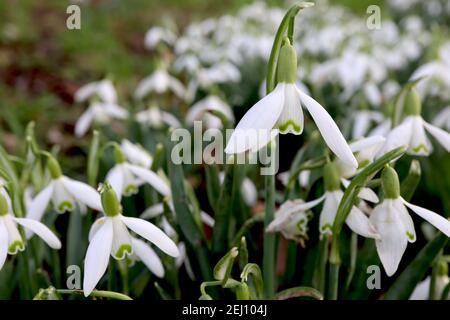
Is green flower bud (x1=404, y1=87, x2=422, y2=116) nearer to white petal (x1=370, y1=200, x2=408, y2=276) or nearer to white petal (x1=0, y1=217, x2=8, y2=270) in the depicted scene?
white petal (x1=370, y1=200, x2=408, y2=276)

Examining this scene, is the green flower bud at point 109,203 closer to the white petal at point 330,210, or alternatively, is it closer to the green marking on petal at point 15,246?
the green marking on petal at point 15,246

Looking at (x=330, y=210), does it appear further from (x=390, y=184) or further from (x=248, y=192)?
(x=248, y=192)

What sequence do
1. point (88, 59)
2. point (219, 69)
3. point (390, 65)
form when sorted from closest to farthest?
point (219, 69)
point (390, 65)
point (88, 59)

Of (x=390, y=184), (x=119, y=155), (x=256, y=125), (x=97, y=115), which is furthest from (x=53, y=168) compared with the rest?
(x=97, y=115)

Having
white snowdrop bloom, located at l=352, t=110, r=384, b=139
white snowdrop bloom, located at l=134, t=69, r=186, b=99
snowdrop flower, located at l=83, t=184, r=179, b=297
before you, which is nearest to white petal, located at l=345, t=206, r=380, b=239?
snowdrop flower, located at l=83, t=184, r=179, b=297

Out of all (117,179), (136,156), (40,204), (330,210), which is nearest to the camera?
(330,210)
